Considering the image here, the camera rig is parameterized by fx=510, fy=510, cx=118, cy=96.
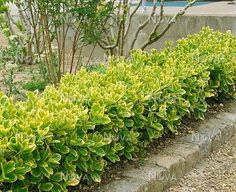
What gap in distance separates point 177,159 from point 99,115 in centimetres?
65

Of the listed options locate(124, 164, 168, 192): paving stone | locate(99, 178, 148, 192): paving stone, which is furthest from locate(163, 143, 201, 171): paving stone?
locate(99, 178, 148, 192): paving stone

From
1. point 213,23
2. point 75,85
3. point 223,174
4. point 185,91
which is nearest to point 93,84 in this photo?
point 75,85

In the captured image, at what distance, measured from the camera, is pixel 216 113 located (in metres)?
3.94

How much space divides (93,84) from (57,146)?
A: 0.86m

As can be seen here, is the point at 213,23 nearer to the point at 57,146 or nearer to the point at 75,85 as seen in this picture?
the point at 75,85


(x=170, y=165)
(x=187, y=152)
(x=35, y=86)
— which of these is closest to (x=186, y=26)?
(x=35, y=86)

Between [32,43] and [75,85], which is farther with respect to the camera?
[32,43]

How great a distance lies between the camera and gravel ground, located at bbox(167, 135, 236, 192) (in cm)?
298

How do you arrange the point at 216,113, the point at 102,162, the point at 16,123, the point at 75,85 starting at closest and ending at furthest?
the point at 16,123, the point at 102,162, the point at 75,85, the point at 216,113

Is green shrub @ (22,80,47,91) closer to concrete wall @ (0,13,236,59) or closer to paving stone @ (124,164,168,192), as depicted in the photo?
concrete wall @ (0,13,236,59)

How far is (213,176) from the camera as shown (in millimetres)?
3158

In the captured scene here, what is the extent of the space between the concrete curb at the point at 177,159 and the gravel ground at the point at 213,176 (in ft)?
0.13

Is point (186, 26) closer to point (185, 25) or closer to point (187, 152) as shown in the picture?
point (185, 25)

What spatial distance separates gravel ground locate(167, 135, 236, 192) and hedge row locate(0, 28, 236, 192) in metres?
0.31
